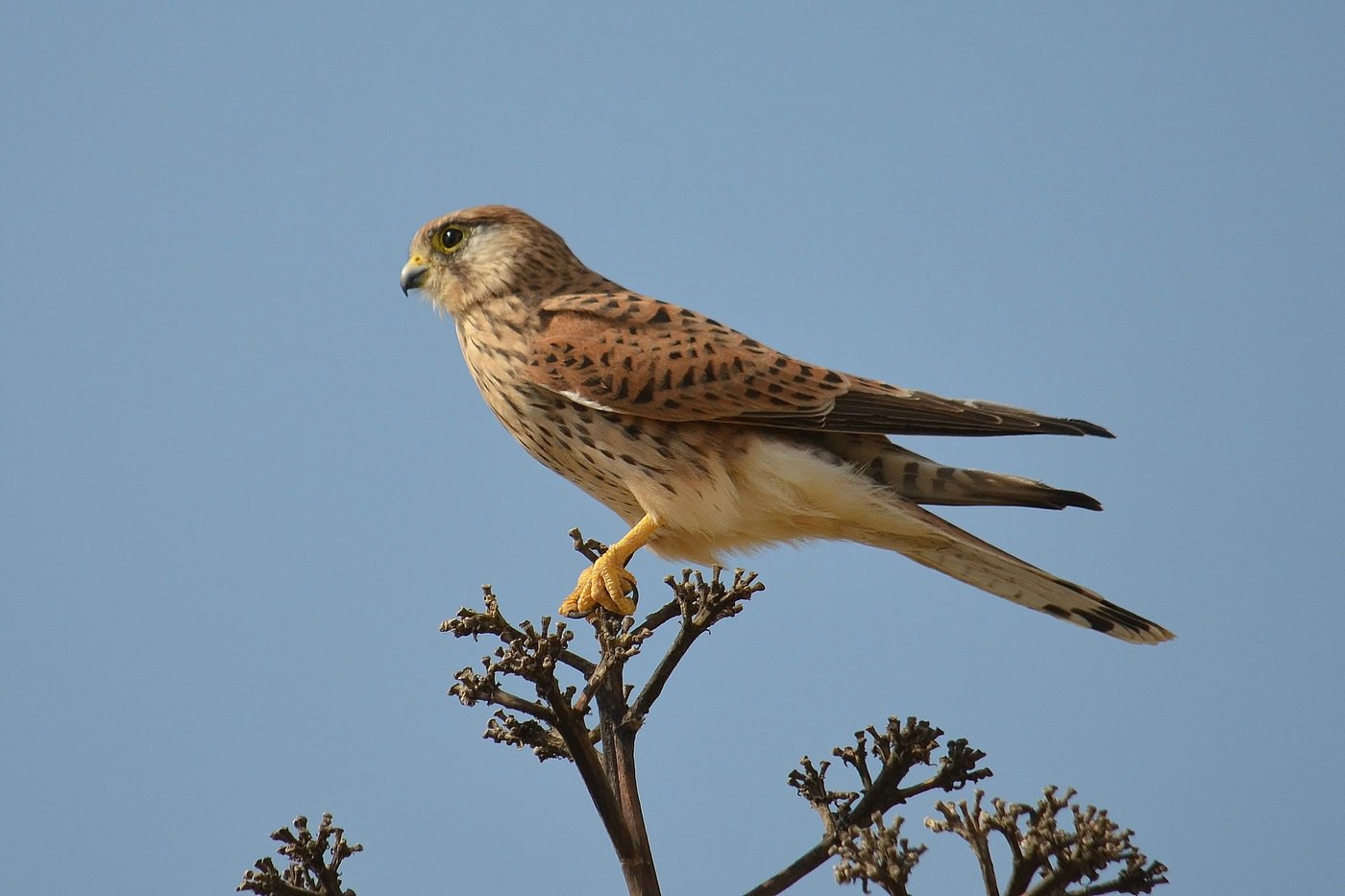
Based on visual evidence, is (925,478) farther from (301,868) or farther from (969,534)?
(301,868)

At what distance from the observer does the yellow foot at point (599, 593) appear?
11.0 feet

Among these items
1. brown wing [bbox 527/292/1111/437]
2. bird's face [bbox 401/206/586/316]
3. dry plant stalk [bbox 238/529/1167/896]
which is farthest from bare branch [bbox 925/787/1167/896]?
bird's face [bbox 401/206/586/316]

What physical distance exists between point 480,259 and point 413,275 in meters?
0.24

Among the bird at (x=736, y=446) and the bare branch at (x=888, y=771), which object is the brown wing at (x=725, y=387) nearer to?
the bird at (x=736, y=446)

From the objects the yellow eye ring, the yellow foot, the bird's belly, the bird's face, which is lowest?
the yellow foot

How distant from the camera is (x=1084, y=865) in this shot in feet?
7.89

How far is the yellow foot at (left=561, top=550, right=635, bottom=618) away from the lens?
11.0 ft

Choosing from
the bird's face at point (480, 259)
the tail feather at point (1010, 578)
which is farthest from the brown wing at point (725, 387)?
the bird's face at point (480, 259)

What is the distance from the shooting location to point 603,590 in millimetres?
3381

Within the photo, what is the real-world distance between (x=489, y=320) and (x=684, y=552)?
939 mm

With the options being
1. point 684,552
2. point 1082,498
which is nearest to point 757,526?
point 684,552

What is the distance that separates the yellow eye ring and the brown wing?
26.1 inches

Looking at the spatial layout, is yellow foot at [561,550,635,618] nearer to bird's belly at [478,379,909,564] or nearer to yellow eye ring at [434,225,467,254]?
bird's belly at [478,379,909,564]

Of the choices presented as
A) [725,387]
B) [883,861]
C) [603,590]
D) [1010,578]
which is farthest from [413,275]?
[883,861]
